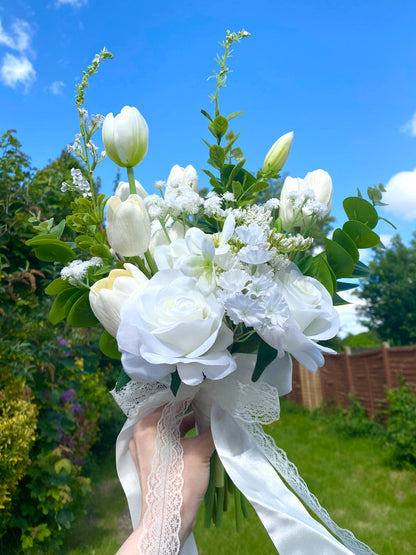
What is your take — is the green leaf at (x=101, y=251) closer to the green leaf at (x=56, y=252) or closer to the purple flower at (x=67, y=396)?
the green leaf at (x=56, y=252)

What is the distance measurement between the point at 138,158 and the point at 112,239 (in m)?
0.33

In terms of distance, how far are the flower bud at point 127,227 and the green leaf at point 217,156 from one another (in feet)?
0.95

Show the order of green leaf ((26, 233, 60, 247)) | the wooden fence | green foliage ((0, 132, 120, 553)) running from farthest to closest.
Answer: the wooden fence < green foliage ((0, 132, 120, 553)) < green leaf ((26, 233, 60, 247))

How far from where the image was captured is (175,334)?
1109mm

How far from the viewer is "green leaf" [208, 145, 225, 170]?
1.42 m

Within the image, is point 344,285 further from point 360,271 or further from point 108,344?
point 108,344

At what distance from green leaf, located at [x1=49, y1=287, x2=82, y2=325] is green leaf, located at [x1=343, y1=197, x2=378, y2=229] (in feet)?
2.78

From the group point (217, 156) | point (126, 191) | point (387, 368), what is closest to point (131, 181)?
point (126, 191)

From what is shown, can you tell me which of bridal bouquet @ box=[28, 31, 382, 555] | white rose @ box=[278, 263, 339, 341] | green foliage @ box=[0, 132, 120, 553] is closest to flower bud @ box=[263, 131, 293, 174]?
bridal bouquet @ box=[28, 31, 382, 555]

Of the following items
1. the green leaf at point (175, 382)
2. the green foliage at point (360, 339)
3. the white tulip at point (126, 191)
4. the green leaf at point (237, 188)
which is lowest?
the green foliage at point (360, 339)

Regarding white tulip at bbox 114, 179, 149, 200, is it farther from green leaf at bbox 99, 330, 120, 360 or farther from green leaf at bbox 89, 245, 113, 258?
green leaf at bbox 99, 330, 120, 360

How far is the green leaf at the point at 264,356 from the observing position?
1218 mm

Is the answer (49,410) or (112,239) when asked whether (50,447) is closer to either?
(49,410)

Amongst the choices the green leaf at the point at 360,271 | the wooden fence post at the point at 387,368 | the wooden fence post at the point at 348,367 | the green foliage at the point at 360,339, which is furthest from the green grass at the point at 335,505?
the green foliage at the point at 360,339
